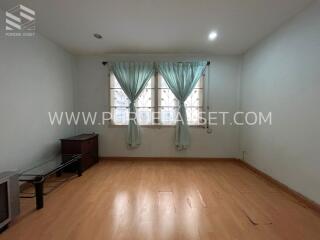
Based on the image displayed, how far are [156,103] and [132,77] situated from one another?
2.51 feet

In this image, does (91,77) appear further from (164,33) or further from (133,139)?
(164,33)

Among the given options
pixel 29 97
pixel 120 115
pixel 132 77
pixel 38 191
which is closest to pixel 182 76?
pixel 132 77

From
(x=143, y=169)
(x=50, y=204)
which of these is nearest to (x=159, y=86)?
(x=143, y=169)

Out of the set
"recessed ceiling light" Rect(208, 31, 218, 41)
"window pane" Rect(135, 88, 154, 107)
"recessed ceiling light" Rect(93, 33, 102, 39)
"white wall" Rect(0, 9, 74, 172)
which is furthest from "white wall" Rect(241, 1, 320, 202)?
"white wall" Rect(0, 9, 74, 172)

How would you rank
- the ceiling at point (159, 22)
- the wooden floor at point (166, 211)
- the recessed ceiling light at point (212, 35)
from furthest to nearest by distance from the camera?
the recessed ceiling light at point (212, 35) → the ceiling at point (159, 22) → the wooden floor at point (166, 211)

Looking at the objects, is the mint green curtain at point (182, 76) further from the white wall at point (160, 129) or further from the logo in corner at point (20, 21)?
the logo in corner at point (20, 21)

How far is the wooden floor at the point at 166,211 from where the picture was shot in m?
1.76

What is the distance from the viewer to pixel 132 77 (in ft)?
13.8

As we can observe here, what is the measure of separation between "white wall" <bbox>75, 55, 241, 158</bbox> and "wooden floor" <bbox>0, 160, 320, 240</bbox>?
1.04 meters

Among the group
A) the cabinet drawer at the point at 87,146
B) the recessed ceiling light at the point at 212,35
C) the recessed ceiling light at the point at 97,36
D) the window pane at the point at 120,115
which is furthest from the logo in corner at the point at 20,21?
the recessed ceiling light at the point at 212,35

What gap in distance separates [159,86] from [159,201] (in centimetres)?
261

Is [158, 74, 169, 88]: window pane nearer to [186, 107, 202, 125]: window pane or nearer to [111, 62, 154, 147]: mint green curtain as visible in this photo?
[111, 62, 154, 147]: mint green curtain

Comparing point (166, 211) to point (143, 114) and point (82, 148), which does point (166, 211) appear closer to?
point (82, 148)

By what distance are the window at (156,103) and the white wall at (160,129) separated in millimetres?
179
